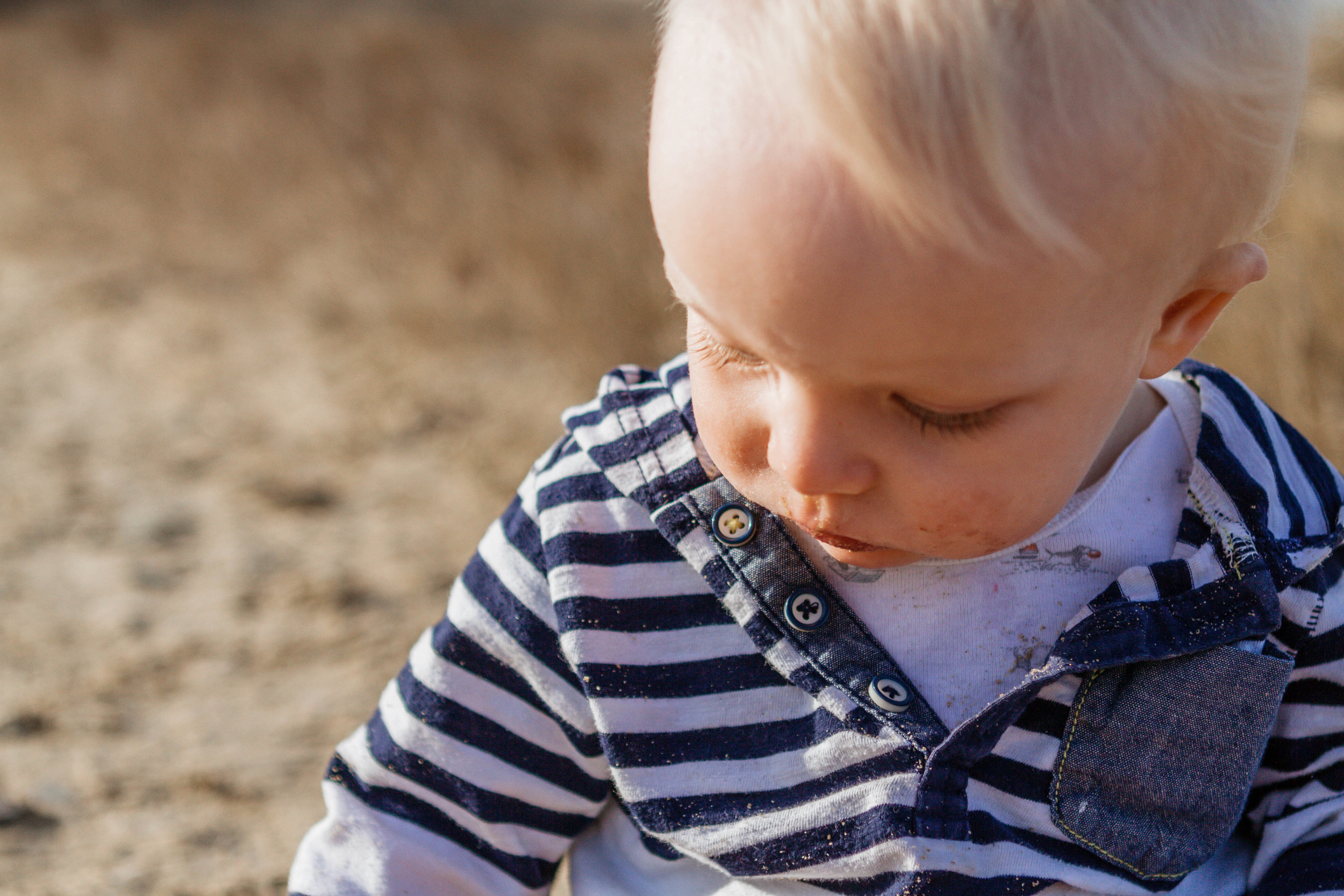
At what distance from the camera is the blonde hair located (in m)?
0.64

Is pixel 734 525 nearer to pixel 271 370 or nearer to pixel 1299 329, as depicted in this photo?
pixel 1299 329

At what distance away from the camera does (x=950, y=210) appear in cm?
64

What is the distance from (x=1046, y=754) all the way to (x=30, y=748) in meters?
1.44

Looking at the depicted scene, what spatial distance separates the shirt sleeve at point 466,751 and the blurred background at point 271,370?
0.65 m

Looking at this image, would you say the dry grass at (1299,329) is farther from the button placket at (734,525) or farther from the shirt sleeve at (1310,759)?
the button placket at (734,525)

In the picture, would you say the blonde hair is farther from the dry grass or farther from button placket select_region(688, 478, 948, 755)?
the dry grass

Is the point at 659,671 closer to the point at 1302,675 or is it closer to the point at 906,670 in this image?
the point at 906,670

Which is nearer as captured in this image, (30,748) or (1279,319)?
(30,748)

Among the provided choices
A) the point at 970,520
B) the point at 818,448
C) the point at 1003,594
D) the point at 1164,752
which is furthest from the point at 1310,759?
the point at 818,448

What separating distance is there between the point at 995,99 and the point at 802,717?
19.6 inches

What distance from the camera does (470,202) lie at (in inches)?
139

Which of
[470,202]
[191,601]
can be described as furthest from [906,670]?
[470,202]

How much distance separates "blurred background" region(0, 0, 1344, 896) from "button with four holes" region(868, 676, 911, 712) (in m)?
0.54

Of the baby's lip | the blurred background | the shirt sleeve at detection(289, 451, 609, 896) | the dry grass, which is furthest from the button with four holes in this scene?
the dry grass
